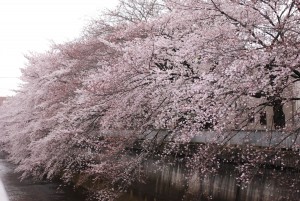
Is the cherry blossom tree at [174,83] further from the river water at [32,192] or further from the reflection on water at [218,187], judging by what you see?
the river water at [32,192]

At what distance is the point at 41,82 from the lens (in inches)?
837

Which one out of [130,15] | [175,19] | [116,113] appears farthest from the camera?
[130,15]

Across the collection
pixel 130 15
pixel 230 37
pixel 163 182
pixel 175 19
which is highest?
pixel 130 15

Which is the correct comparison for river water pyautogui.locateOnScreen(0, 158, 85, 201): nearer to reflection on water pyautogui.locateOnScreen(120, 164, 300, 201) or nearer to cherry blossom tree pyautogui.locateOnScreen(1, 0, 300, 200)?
cherry blossom tree pyautogui.locateOnScreen(1, 0, 300, 200)

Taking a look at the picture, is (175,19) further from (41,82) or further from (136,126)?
(41,82)

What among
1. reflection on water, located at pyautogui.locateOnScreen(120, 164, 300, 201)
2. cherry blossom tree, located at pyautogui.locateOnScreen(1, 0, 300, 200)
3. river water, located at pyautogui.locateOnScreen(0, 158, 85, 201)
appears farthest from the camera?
river water, located at pyautogui.locateOnScreen(0, 158, 85, 201)

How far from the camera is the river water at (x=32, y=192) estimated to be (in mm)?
19391

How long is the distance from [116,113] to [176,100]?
254 centimetres

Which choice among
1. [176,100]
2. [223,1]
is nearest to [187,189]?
[176,100]

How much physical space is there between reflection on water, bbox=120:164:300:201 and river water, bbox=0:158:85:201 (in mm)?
4814

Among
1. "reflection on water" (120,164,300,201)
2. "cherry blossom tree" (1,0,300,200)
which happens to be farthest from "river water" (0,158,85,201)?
"reflection on water" (120,164,300,201)

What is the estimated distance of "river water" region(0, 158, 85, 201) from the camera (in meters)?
19.4

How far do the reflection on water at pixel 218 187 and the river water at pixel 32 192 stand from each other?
4.81 m

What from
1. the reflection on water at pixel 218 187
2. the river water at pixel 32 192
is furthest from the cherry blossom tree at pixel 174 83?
the river water at pixel 32 192
